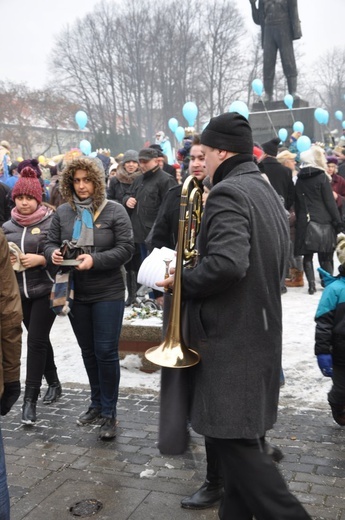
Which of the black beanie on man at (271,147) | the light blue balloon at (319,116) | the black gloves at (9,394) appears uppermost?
the light blue balloon at (319,116)

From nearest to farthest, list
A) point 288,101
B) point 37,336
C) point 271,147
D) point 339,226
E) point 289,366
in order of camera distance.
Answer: point 37,336
point 289,366
point 271,147
point 339,226
point 288,101

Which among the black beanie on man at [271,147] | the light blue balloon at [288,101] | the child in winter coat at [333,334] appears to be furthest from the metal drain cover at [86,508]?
the light blue balloon at [288,101]

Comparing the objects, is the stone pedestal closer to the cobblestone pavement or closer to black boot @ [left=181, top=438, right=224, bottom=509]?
the cobblestone pavement

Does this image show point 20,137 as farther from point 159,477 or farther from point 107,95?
point 159,477

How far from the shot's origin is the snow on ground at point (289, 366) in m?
5.45

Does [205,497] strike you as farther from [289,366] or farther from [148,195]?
[148,195]

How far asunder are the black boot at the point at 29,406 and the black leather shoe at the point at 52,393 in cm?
40

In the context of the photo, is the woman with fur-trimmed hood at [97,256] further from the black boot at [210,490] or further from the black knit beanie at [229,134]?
the black knit beanie at [229,134]

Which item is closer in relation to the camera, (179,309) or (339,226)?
(179,309)

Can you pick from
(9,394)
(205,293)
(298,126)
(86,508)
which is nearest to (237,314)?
(205,293)

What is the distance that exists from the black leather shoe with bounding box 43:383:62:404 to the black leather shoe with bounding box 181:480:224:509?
212cm

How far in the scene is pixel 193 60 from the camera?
52.2m

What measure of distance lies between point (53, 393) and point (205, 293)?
310 cm

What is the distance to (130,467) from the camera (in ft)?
13.8
